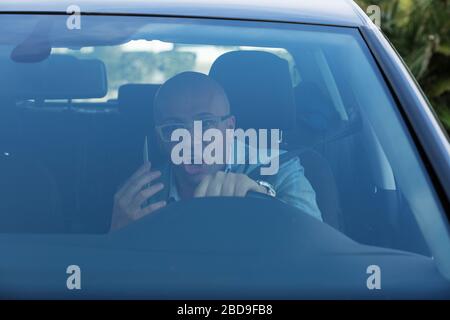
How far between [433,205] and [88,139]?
81 centimetres

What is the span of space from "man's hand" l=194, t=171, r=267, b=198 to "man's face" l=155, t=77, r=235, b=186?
28 millimetres

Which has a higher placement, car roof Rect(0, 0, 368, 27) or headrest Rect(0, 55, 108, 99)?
car roof Rect(0, 0, 368, 27)

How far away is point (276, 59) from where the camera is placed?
106 inches

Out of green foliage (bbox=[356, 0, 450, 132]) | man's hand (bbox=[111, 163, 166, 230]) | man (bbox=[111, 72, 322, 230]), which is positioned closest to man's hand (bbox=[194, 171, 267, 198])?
man (bbox=[111, 72, 322, 230])

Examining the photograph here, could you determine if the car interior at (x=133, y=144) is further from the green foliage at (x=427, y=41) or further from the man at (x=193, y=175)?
the green foliage at (x=427, y=41)

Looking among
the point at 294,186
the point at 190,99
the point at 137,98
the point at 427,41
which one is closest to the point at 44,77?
the point at 137,98

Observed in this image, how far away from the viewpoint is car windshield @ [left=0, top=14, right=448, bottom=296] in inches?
87.7

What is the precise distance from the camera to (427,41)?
10.3 m

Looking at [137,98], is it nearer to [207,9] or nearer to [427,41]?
[207,9]

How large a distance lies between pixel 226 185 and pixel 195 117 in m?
0.22

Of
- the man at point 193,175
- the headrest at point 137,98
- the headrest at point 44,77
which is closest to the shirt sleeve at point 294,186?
the man at point 193,175

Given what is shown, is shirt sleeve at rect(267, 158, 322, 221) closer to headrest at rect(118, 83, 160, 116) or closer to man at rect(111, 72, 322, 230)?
man at rect(111, 72, 322, 230)
